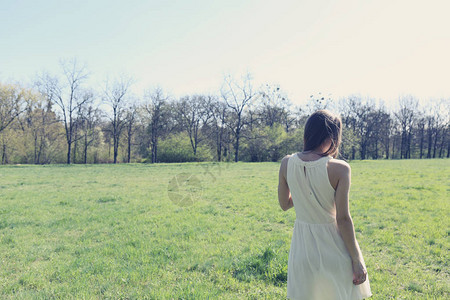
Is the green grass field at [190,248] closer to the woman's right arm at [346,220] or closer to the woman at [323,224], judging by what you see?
the woman at [323,224]

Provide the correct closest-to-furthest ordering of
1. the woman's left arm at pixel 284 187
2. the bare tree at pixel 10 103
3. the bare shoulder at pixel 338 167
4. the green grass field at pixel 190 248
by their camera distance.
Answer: the bare shoulder at pixel 338 167 → the woman's left arm at pixel 284 187 → the green grass field at pixel 190 248 → the bare tree at pixel 10 103

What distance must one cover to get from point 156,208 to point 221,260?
226 inches

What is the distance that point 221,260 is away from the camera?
5.44 m

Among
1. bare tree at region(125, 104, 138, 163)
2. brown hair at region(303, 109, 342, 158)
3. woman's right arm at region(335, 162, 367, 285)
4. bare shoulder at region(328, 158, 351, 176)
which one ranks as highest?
bare tree at region(125, 104, 138, 163)

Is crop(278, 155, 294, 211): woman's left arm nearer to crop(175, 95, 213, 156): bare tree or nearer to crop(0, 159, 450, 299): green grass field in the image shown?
crop(0, 159, 450, 299): green grass field

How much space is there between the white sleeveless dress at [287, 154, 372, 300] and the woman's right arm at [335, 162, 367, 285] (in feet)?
0.16

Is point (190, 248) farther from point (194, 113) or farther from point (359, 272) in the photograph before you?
point (194, 113)

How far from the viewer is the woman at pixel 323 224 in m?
2.12

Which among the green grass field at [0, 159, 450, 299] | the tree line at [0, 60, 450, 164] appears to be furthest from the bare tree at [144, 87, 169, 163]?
the green grass field at [0, 159, 450, 299]

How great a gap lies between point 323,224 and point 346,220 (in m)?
0.20

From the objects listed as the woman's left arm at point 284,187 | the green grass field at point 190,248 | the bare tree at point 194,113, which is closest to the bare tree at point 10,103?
the bare tree at point 194,113

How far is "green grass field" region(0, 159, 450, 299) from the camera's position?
4.41 metres

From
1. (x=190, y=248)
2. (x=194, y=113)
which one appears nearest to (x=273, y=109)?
(x=194, y=113)

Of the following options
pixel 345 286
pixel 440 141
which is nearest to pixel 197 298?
pixel 345 286
